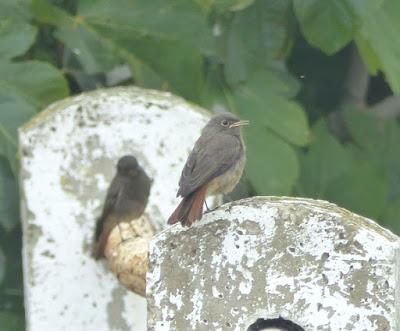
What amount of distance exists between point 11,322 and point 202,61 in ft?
3.92

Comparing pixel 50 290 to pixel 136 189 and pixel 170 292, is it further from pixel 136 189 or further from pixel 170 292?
pixel 170 292

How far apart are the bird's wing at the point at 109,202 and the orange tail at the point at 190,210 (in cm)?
91

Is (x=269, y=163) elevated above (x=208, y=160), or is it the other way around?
(x=269, y=163)

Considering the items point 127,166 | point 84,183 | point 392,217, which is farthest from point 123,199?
point 392,217

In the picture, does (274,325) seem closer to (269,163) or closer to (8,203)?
(8,203)

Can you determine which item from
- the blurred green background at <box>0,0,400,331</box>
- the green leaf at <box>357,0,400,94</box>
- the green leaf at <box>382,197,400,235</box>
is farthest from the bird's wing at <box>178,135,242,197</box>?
the green leaf at <box>382,197,400,235</box>

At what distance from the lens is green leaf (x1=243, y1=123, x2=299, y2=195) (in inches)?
245

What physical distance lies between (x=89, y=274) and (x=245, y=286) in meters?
2.08

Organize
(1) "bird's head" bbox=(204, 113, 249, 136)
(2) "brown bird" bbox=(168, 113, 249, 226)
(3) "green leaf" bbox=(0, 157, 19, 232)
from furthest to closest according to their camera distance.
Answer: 1. (3) "green leaf" bbox=(0, 157, 19, 232)
2. (1) "bird's head" bbox=(204, 113, 249, 136)
3. (2) "brown bird" bbox=(168, 113, 249, 226)

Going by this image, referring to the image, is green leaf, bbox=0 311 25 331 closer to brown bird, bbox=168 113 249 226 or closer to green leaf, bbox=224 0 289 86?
brown bird, bbox=168 113 249 226

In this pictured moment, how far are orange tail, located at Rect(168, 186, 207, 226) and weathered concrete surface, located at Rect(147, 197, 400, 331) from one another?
0.16m

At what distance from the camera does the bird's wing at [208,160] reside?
4.66 m

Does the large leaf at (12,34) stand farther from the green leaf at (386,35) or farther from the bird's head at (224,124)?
the green leaf at (386,35)

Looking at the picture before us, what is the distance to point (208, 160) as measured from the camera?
4848mm
